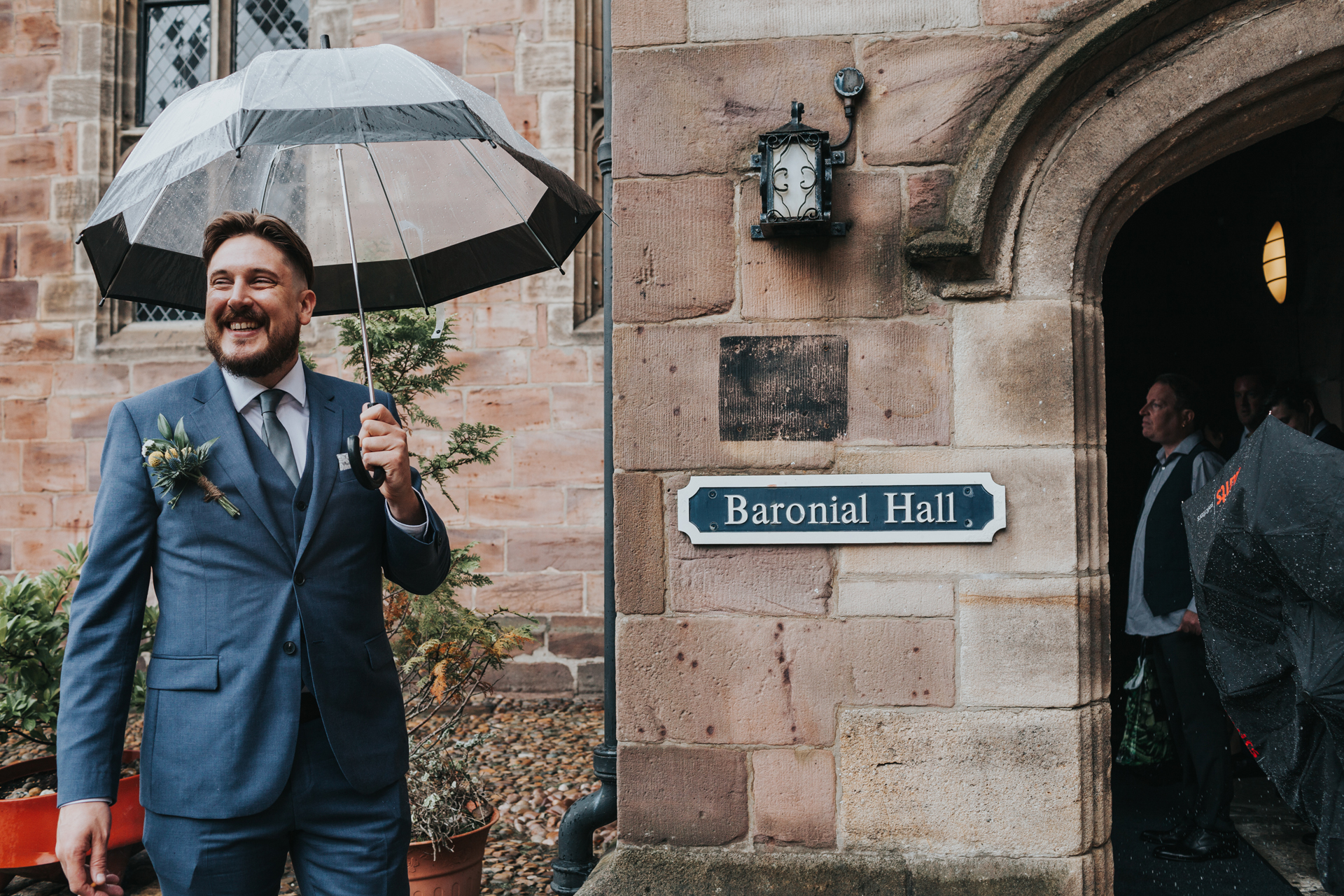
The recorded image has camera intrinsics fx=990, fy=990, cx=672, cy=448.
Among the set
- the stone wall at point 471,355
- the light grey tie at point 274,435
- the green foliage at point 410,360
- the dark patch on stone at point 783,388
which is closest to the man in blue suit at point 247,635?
the light grey tie at point 274,435

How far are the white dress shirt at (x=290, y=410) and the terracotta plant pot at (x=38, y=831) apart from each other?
2188 millimetres

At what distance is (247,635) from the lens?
1.89 m

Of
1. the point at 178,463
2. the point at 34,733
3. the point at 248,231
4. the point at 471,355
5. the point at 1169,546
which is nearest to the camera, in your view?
the point at 178,463

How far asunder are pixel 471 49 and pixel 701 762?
5.53 metres

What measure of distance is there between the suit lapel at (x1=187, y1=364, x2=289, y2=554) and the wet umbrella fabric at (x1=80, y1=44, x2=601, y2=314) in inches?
16.3

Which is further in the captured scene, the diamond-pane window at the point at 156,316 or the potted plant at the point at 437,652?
the diamond-pane window at the point at 156,316

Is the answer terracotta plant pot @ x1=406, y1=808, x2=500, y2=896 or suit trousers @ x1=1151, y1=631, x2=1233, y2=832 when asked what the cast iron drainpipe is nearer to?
terracotta plant pot @ x1=406, y1=808, x2=500, y2=896

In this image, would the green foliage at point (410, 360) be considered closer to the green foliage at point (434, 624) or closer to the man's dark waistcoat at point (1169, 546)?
the green foliage at point (434, 624)

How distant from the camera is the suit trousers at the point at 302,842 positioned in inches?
72.0

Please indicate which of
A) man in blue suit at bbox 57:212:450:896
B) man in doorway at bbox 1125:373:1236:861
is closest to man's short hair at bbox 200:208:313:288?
man in blue suit at bbox 57:212:450:896

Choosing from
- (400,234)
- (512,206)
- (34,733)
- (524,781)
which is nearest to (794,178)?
(512,206)

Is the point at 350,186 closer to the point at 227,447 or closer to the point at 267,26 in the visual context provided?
the point at 227,447

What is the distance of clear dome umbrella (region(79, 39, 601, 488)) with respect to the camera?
199cm

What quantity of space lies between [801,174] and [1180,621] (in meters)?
2.61
